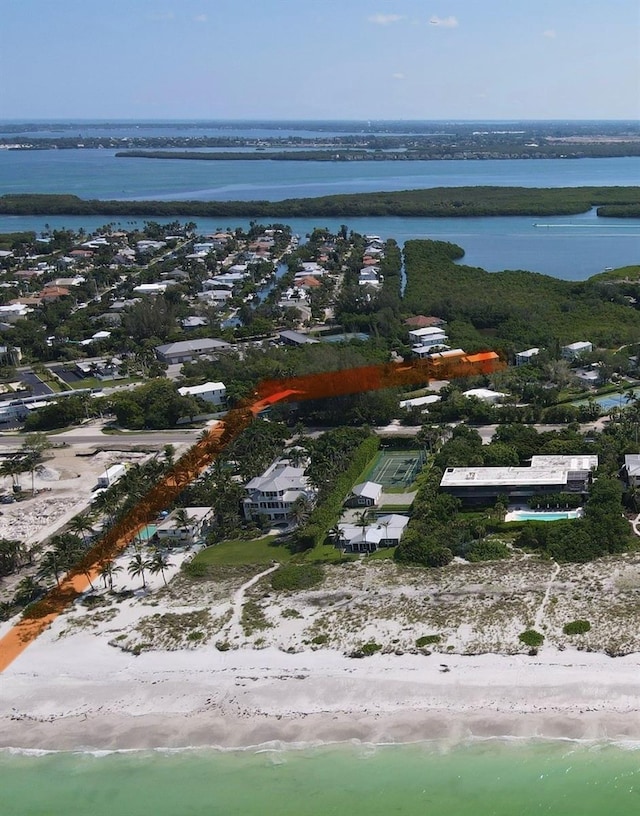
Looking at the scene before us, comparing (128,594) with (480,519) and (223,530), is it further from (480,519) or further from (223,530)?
(480,519)

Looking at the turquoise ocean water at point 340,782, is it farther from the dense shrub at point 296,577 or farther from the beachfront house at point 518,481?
the beachfront house at point 518,481

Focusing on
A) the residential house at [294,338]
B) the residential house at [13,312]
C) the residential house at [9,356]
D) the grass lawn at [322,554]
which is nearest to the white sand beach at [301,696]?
the grass lawn at [322,554]

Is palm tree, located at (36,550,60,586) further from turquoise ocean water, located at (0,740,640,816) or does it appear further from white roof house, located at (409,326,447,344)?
white roof house, located at (409,326,447,344)

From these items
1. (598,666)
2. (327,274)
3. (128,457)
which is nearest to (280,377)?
(128,457)

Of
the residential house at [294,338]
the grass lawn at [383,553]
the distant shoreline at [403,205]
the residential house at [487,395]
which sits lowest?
the grass lawn at [383,553]

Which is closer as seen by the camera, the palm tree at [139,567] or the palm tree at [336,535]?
the palm tree at [139,567]

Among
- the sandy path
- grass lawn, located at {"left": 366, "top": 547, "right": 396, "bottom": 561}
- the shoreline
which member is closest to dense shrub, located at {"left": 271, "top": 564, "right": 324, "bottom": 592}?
grass lawn, located at {"left": 366, "top": 547, "right": 396, "bottom": 561}
